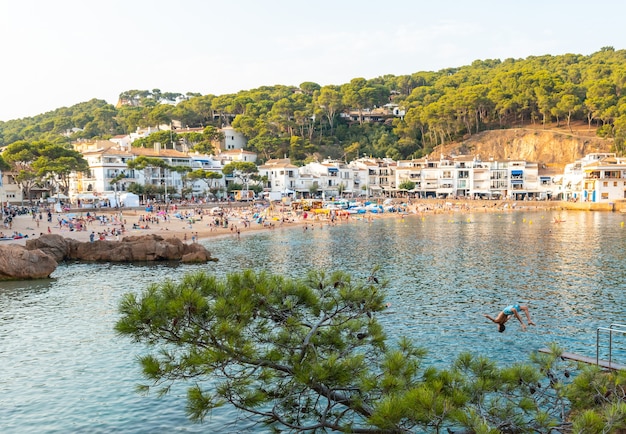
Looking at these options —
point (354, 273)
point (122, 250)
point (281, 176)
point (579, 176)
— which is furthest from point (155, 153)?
point (579, 176)

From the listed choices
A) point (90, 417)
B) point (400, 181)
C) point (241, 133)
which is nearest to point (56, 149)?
point (241, 133)

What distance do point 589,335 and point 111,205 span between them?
228 ft

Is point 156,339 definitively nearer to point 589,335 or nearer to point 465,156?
point 589,335

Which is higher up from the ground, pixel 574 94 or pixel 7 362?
pixel 574 94

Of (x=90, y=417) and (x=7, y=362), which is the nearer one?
(x=90, y=417)

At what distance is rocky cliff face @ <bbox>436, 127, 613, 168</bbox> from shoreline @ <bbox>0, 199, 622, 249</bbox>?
17.3 m

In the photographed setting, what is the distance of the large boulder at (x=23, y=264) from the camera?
30469mm

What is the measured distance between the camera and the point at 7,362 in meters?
17.3

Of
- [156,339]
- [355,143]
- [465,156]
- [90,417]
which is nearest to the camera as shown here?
[156,339]

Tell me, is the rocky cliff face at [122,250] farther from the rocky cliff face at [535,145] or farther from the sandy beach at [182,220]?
the rocky cliff face at [535,145]

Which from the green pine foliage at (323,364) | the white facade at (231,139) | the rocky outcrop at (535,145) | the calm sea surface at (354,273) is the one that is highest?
the white facade at (231,139)

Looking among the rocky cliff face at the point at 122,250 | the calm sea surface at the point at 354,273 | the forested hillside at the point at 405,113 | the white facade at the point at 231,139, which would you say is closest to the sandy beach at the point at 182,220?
the rocky cliff face at the point at 122,250

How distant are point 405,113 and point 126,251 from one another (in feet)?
320

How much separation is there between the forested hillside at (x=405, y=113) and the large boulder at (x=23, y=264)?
274 ft
